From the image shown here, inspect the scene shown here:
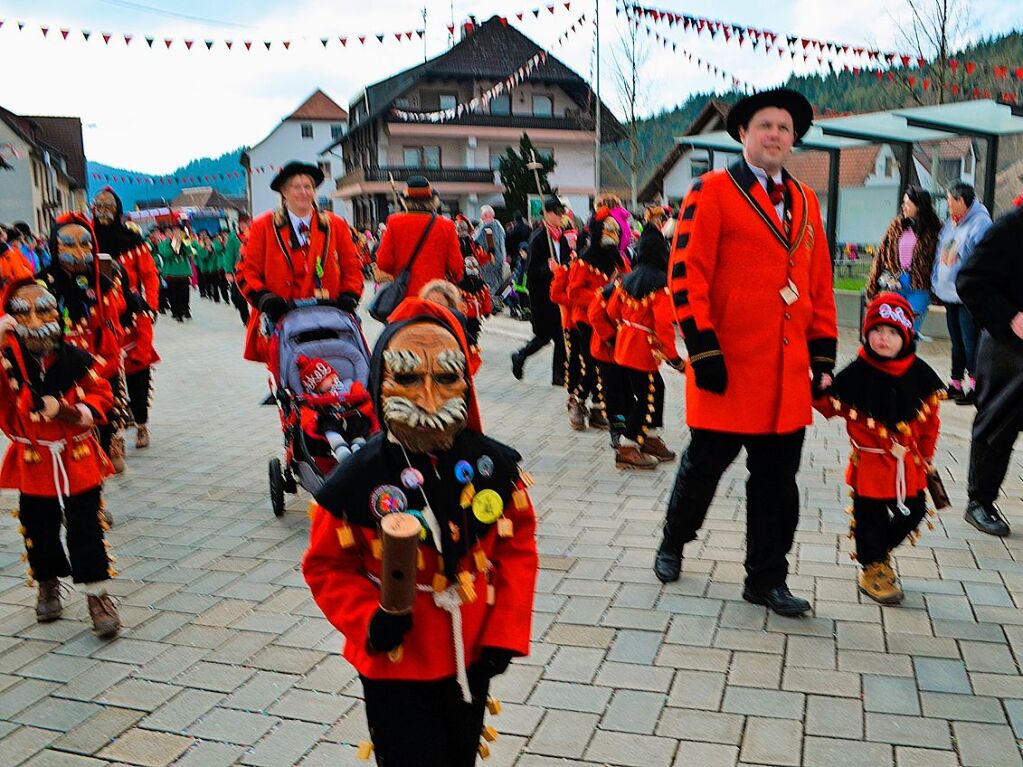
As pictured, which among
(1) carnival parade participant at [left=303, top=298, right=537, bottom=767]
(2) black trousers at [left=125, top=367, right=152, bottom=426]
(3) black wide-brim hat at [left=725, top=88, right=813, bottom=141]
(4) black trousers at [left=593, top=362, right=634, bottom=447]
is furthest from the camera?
(2) black trousers at [left=125, top=367, right=152, bottom=426]

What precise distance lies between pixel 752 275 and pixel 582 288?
391cm

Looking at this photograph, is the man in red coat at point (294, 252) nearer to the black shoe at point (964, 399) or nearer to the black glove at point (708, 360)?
the black glove at point (708, 360)

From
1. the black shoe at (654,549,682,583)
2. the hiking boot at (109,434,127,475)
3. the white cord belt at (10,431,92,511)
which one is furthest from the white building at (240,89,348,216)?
the black shoe at (654,549,682,583)

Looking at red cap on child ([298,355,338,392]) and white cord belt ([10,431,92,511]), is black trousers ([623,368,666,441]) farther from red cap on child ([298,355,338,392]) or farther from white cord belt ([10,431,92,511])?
white cord belt ([10,431,92,511])

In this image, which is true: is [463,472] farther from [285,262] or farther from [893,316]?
[285,262]

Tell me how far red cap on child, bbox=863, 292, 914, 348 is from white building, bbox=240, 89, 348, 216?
66043mm

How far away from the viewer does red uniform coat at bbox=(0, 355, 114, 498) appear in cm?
428

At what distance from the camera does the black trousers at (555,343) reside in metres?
10.2

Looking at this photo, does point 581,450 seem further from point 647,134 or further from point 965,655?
point 647,134

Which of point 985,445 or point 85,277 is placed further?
point 85,277

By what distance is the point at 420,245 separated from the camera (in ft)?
25.5

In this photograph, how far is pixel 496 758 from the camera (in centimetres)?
325

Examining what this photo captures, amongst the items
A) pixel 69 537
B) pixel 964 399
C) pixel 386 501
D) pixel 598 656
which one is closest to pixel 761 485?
pixel 598 656

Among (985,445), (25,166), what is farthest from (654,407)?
(25,166)
